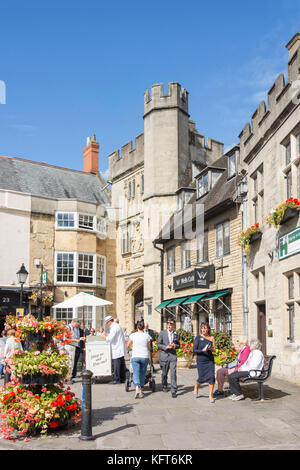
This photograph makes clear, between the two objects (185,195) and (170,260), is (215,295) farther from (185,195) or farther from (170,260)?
(185,195)

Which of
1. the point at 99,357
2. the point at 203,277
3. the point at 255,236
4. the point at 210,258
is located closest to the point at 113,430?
the point at 99,357

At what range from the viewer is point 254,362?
33.0ft

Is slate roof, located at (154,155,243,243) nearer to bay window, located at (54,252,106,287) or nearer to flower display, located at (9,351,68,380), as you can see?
bay window, located at (54,252,106,287)

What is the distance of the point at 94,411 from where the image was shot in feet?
29.9

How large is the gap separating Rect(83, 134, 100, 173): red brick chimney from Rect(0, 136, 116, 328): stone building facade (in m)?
4.12

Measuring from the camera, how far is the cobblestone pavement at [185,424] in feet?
21.6

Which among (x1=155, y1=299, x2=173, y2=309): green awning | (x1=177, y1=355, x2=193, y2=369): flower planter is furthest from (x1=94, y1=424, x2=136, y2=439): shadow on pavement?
(x1=155, y1=299, x2=173, y2=309): green awning

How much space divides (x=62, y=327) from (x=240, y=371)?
13.2 feet

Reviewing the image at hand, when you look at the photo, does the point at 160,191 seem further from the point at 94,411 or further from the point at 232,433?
the point at 232,433

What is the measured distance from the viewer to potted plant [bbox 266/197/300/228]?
1165 centimetres

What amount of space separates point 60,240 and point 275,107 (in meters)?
21.0

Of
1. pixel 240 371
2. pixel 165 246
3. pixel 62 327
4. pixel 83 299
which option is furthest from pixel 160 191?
pixel 62 327

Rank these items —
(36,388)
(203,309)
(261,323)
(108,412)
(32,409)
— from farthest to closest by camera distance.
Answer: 1. (203,309)
2. (261,323)
3. (108,412)
4. (36,388)
5. (32,409)

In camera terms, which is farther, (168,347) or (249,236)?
(249,236)
